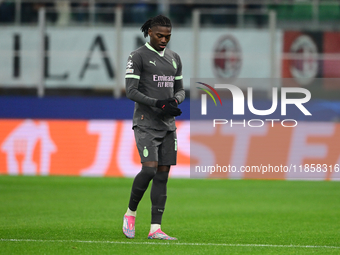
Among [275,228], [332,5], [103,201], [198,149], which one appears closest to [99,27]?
[198,149]

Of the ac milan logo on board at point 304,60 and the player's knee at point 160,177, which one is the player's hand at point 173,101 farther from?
the ac milan logo on board at point 304,60

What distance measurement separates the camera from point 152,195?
5848mm

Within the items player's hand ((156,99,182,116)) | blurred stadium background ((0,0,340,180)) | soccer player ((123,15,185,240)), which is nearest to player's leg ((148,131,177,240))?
soccer player ((123,15,185,240))

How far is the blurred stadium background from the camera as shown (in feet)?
47.2

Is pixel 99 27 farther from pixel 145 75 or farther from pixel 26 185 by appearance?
pixel 145 75

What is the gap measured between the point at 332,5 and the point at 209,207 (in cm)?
956

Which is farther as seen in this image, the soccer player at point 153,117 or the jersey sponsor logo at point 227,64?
the jersey sponsor logo at point 227,64

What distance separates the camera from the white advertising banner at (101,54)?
15.9 m

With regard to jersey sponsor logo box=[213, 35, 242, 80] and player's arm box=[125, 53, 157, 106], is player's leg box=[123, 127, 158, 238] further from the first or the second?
jersey sponsor logo box=[213, 35, 242, 80]

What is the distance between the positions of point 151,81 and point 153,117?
0.34 meters

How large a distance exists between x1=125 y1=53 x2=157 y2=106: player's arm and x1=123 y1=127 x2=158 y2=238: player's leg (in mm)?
308

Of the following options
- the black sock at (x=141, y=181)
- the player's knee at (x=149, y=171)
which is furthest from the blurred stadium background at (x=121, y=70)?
the player's knee at (x=149, y=171)

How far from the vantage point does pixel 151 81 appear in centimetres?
583

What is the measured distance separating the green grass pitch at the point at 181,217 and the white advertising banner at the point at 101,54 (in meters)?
3.31
